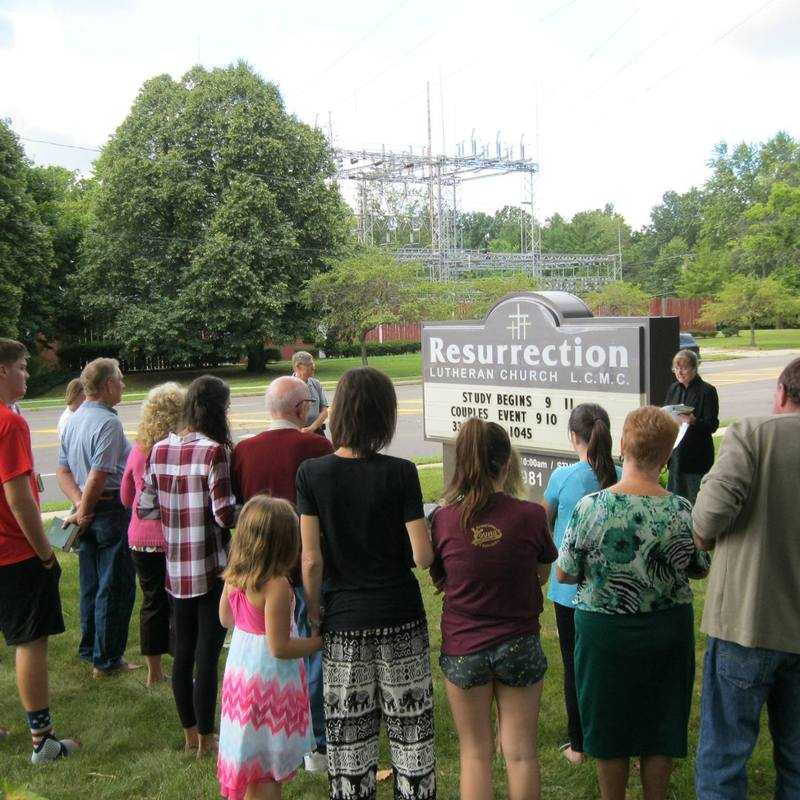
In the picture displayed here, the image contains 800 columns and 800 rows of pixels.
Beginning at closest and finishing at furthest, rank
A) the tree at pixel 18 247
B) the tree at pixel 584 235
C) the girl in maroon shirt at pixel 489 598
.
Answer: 1. the girl in maroon shirt at pixel 489 598
2. the tree at pixel 18 247
3. the tree at pixel 584 235

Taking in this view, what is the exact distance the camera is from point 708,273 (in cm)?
6059

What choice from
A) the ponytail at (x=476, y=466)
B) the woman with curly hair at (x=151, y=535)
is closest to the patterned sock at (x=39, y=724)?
the woman with curly hair at (x=151, y=535)

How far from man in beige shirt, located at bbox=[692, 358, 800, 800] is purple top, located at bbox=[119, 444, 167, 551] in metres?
2.96

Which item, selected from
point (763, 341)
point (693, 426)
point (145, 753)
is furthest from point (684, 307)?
point (145, 753)

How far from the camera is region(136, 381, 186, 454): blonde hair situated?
447 centimetres

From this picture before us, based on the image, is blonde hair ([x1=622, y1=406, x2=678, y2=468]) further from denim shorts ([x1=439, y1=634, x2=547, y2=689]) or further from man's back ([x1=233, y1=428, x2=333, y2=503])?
man's back ([x1=233, y1=428, x2=333, y2=503])

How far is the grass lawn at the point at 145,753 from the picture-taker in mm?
3826

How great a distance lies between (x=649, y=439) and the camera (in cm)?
314

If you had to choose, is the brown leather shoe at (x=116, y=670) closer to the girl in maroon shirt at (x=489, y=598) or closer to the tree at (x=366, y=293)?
the girl in maroon shirt at (x=489, y=598)

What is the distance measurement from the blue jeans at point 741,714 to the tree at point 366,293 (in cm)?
3075

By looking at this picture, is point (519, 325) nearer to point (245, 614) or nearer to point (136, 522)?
point (136, 522)

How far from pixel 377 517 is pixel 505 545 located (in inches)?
18.7

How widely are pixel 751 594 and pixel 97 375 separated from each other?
11.9ft

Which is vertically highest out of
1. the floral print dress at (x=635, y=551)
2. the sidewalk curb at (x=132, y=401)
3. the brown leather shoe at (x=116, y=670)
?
the floral print dress at (x=635, y=551)
